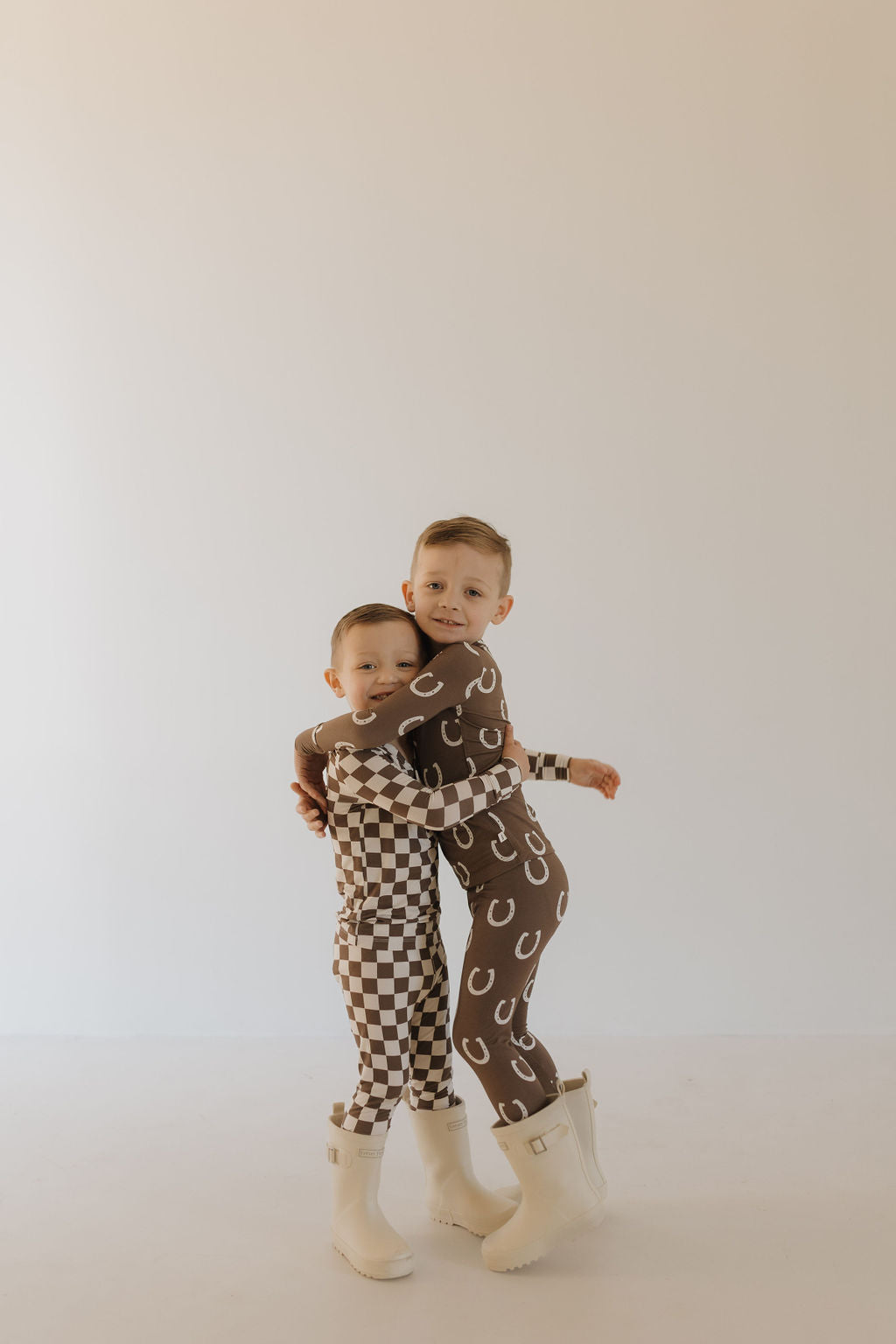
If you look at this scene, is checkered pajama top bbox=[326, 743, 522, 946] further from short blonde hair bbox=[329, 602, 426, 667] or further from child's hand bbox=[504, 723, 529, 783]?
Answer: short blonde hair bbox=[329, 602, 426, 667]

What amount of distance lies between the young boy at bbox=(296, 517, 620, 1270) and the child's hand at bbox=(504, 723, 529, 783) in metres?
0.01

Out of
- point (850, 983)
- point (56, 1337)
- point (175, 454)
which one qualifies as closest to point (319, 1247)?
point (56, 1337)

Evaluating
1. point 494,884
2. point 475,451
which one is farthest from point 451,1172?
point 475,451

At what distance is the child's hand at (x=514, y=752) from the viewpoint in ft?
6.11

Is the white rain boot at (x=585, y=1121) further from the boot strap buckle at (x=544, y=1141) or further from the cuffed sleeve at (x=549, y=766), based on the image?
the cuffed sleeve at (x=549, y=766)

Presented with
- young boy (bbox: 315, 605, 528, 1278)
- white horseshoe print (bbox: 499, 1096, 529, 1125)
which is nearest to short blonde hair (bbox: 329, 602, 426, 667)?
young boy (bbox: 315, 605, 528, 1278)

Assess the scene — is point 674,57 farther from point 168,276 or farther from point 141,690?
point 141,690

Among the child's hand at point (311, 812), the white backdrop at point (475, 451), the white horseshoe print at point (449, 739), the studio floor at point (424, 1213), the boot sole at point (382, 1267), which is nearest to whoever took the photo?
the studio floor at point (424, 1213)

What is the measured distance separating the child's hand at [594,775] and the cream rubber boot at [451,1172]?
1.95ft

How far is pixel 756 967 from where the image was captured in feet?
9.80

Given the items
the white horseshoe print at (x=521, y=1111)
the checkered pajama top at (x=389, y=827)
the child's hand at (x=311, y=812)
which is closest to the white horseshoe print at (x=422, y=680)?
the checkered pajama top at (x=389, y=827)

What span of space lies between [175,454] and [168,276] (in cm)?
48

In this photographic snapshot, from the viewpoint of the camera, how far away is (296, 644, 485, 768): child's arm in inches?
69.2

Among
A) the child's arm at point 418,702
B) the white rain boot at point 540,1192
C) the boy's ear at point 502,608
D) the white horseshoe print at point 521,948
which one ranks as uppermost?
the boy's ear at point 502,608
